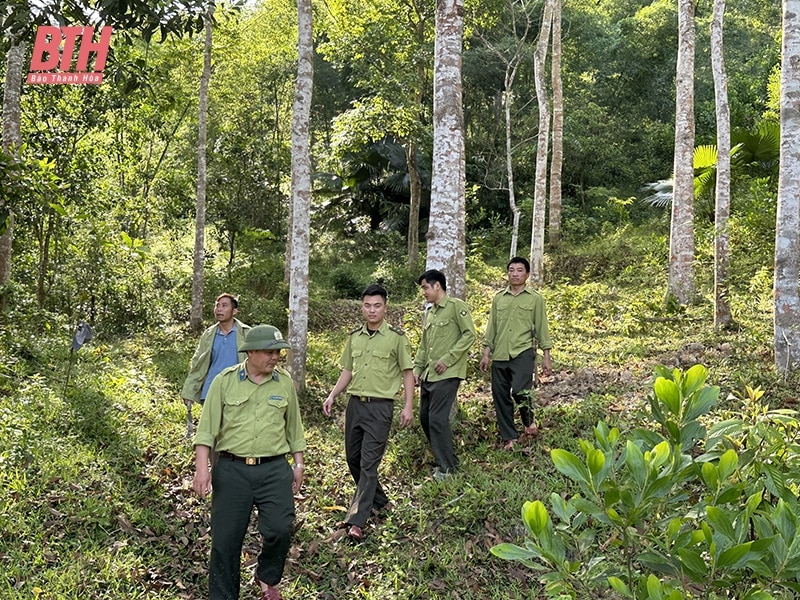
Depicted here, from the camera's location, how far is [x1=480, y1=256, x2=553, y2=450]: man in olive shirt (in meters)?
6.19

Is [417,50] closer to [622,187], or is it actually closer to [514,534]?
[622,187]

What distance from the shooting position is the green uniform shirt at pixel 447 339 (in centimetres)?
569

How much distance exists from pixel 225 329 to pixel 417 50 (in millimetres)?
12074

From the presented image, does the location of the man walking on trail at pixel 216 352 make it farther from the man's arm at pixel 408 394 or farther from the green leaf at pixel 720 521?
the green leaf at pixel 720 521

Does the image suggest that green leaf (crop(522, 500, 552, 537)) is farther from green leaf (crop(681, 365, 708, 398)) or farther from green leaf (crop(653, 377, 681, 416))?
green leaf (crop(681, 365, 708, 398))

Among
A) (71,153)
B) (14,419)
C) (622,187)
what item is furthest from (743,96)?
(14,419)

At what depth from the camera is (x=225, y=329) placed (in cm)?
624

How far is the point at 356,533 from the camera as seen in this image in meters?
4.97

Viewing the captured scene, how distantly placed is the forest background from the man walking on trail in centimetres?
84

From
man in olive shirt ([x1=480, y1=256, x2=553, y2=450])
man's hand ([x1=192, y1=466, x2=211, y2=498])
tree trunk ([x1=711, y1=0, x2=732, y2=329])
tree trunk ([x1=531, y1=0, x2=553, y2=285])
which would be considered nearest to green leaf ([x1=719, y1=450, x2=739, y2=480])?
man's hand ([x1=192, y1=466, x2=211, y2=498])

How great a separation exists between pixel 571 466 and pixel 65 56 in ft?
23.1

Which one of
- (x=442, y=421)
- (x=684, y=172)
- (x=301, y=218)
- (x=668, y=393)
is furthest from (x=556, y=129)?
(x=668, y=393)

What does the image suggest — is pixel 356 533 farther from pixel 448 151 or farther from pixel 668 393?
pixel 448 151

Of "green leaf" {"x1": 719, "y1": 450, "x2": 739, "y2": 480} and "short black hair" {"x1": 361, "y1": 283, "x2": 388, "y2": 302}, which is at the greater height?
"short black hair" {"x1": 361, "y1": 283, "x2": 388, "y2": 302}
